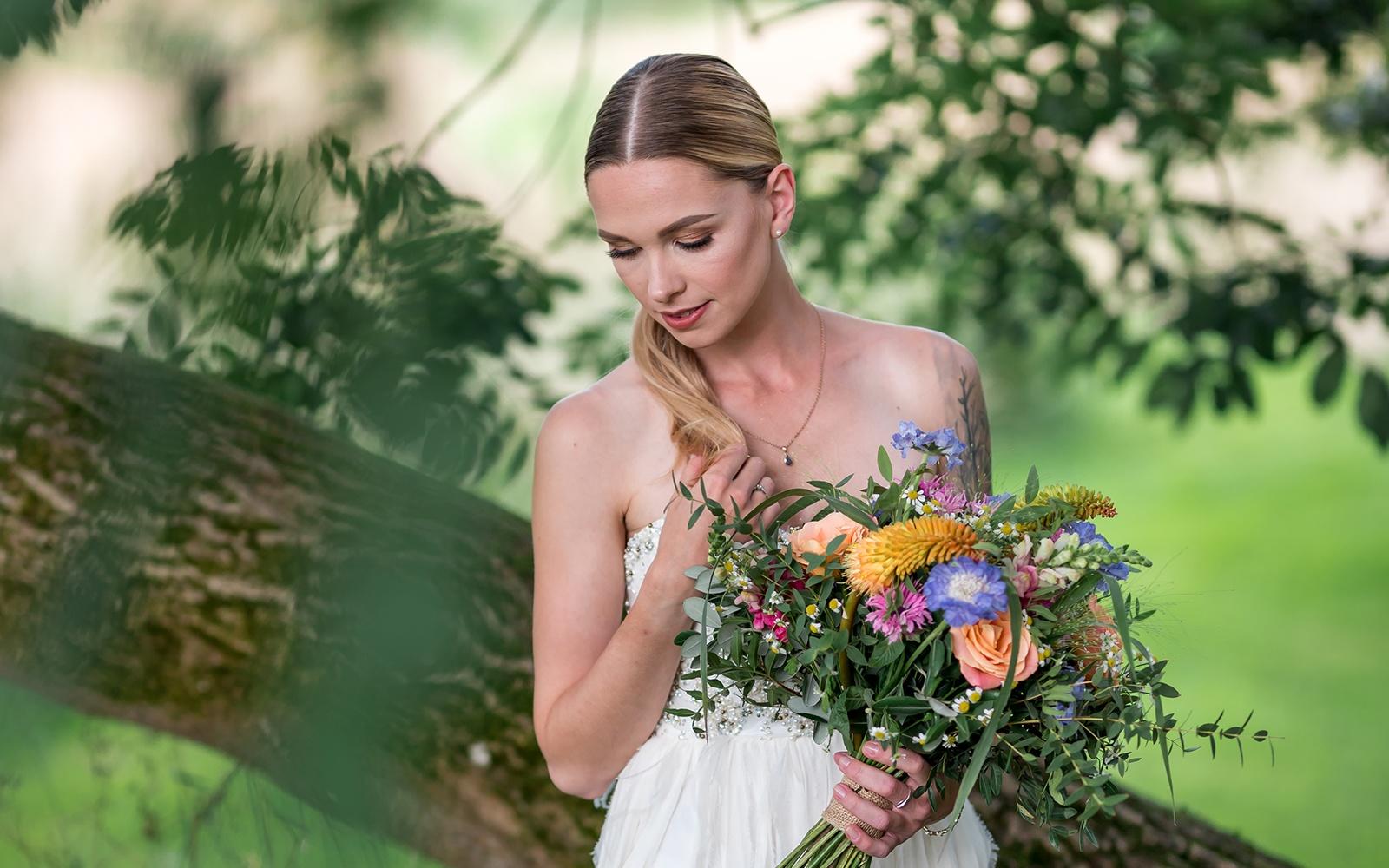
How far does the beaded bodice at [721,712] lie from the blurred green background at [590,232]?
1.64 ft

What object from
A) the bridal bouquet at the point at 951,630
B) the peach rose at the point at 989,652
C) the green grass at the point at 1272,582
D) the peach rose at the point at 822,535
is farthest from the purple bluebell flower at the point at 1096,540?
the green grass at the point at 1272,582

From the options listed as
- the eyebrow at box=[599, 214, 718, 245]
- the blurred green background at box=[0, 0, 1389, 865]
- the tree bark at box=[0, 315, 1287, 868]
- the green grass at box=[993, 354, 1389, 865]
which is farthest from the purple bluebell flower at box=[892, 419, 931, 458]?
the green grass at box=[993, 354, 1389, 865]

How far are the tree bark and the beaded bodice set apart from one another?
2.84ft

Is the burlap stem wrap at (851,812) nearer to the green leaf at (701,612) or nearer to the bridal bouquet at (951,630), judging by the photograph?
the bridal bouquet at (951,630)

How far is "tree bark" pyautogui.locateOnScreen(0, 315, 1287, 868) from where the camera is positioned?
9.43ft

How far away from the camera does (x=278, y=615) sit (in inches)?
115

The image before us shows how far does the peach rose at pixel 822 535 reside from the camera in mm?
1764

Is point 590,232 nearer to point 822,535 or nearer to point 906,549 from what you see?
point 822,535

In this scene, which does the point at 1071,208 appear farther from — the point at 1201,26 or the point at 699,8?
the point at 699,8

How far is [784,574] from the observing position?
1801mm

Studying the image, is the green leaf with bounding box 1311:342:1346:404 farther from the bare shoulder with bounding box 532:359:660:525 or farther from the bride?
the bare shoulder with bounding box 532:359:660:525

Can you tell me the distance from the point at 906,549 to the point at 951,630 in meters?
0.12

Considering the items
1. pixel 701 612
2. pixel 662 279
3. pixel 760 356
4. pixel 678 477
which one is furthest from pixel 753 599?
pixel 760 356

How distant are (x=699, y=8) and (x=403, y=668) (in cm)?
386
